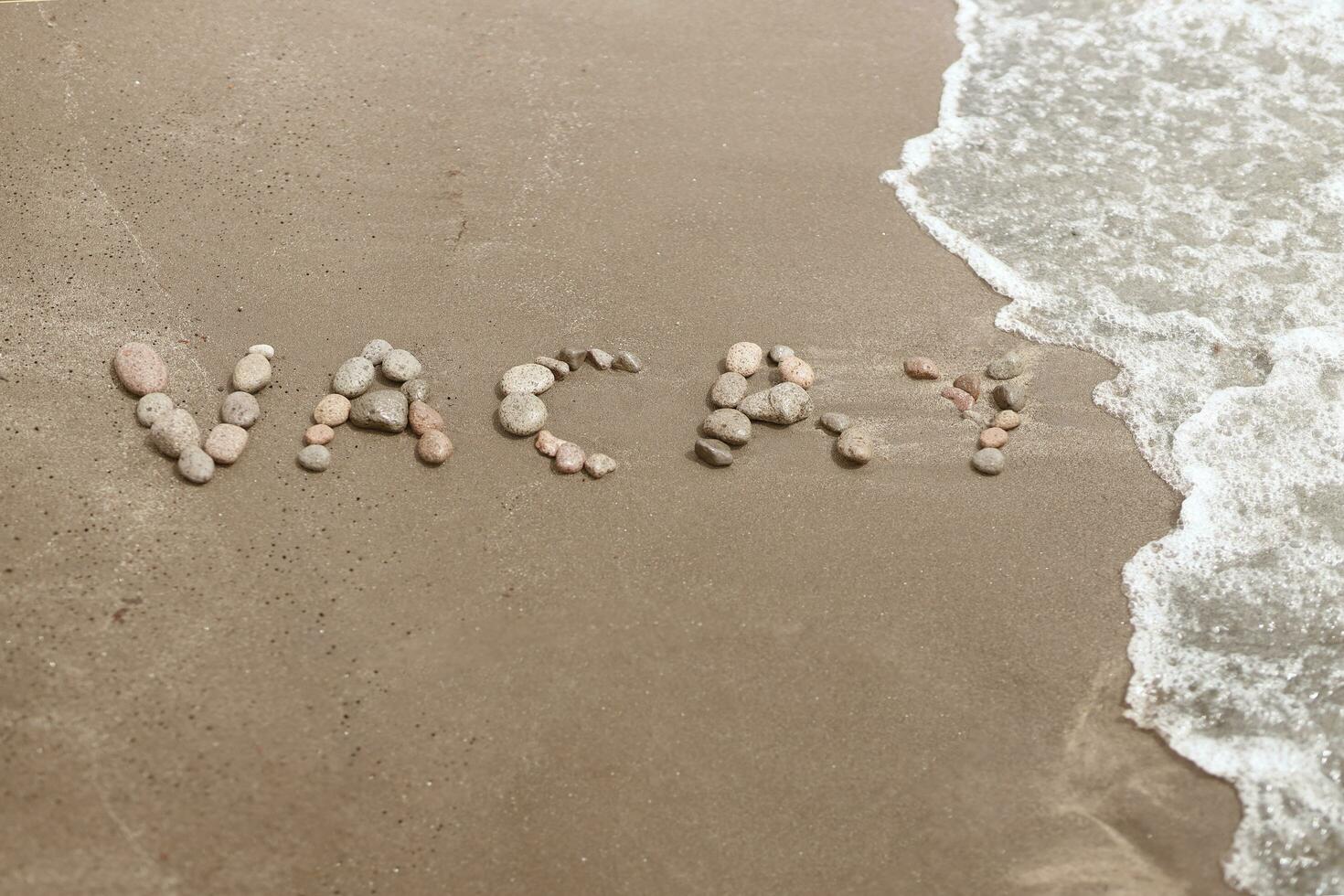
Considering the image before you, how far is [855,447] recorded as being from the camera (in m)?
3.35

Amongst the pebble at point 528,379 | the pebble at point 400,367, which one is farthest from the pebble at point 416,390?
the pebble at point 528,379

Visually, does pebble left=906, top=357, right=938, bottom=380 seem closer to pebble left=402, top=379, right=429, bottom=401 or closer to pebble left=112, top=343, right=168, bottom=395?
pebble left=402, top=379, right=429, bottom=401

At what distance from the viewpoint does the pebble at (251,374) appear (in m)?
3.41

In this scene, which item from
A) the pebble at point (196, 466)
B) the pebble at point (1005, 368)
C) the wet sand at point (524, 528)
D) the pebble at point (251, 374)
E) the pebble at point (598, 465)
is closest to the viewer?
the wet sand at point (524, 528)

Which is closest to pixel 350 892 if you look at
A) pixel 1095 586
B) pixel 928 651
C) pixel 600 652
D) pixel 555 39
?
pixel 600 652

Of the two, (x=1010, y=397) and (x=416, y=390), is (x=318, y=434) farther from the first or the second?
(x=1010, y=397)

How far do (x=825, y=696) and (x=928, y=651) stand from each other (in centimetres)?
32

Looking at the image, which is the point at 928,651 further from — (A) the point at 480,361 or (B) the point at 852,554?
(A) the point at 480,361

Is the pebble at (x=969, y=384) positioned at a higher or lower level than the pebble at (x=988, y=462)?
higher

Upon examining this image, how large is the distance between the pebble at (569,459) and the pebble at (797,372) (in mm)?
743

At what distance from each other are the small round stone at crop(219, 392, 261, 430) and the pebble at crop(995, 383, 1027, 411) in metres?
2.36

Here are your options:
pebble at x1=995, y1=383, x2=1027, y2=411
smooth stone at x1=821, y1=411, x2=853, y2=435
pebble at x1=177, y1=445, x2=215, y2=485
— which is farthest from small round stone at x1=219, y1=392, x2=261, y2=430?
pebble at x1=995, y1=383, x2=1027, y2=411

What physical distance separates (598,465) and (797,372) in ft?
2.48

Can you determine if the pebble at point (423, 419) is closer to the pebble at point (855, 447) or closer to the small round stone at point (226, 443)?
the small round stone at point (226, 443)
